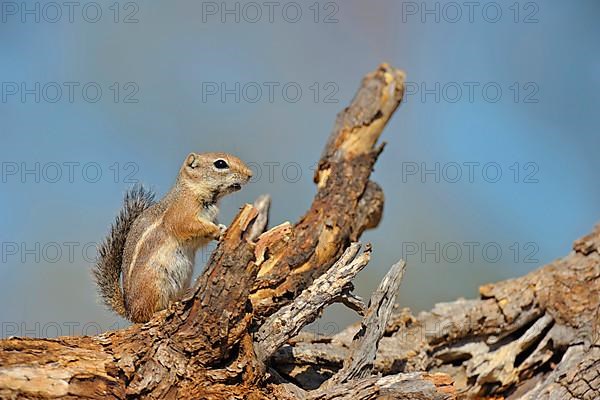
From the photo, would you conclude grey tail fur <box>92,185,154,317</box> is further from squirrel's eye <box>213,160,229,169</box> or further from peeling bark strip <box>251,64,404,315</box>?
peeling bark strip <box>251,64,404,315</box>

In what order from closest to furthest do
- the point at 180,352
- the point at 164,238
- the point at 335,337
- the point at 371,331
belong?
1. the point at 180,352
2. the point at 371,331
3. the point at 164,238
4. the point at 335,337

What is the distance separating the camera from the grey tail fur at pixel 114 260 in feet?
13.3

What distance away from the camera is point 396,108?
5676 mm

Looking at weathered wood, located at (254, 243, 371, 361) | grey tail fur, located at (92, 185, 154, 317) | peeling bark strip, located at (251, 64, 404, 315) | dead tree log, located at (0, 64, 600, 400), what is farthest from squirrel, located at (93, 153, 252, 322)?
weathered wood, located at (254, 243, 371, 361)

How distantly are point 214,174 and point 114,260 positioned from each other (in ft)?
2.72

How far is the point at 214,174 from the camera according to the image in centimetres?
406

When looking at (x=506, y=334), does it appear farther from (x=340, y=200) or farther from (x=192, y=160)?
(x=192, y=160)

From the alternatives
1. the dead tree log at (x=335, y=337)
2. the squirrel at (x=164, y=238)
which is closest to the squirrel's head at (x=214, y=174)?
the squirrel at (x=164, y=238)

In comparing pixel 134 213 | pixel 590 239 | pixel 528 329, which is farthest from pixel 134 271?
pixel 590 239

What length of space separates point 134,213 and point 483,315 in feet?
8.50

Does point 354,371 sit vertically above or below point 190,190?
below

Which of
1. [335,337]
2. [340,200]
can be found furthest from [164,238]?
[340,200]

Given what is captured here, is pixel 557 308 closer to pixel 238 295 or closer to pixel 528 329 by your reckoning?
pixel 528 329

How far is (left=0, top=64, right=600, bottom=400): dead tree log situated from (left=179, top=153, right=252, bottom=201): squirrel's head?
382 mm
